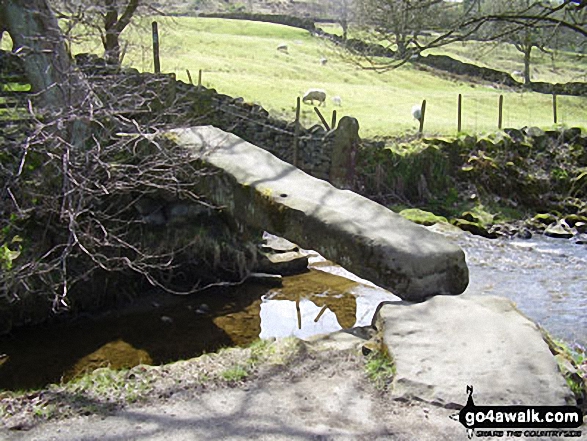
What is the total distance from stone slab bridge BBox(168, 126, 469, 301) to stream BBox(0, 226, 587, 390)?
1.85 metres

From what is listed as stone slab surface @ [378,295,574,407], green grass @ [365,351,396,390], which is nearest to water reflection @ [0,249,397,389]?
stone slab surface @ [378,295,574,407]

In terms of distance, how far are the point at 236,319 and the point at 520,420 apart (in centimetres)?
601

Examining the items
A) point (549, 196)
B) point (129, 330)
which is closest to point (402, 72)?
point (549, 196)

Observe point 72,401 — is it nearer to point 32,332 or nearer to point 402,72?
point 32,332

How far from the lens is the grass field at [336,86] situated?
73.7 feet

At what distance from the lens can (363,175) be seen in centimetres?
1808

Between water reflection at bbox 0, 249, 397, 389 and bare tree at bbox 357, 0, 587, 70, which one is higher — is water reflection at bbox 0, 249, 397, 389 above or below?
below

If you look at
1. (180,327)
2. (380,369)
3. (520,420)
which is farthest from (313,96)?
(520,420)

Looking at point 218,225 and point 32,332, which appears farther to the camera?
point 218,225

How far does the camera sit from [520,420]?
4.76 m

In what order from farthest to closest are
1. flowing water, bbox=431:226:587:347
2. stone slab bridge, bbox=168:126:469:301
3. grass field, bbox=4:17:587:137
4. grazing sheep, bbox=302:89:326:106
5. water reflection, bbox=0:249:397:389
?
grazing sheep, bbox=302:89:326:106, grass field, bbox=4:17:587:137, flowing water, bbox=431:226:587:347, water reflection, bbox=0:249:397:389, stone slab bridge, bbox=168:126:469:301

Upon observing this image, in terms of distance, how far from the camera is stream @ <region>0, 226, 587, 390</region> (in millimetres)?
8805

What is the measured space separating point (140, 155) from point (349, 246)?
506 cm

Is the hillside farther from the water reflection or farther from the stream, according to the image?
the water reflection
